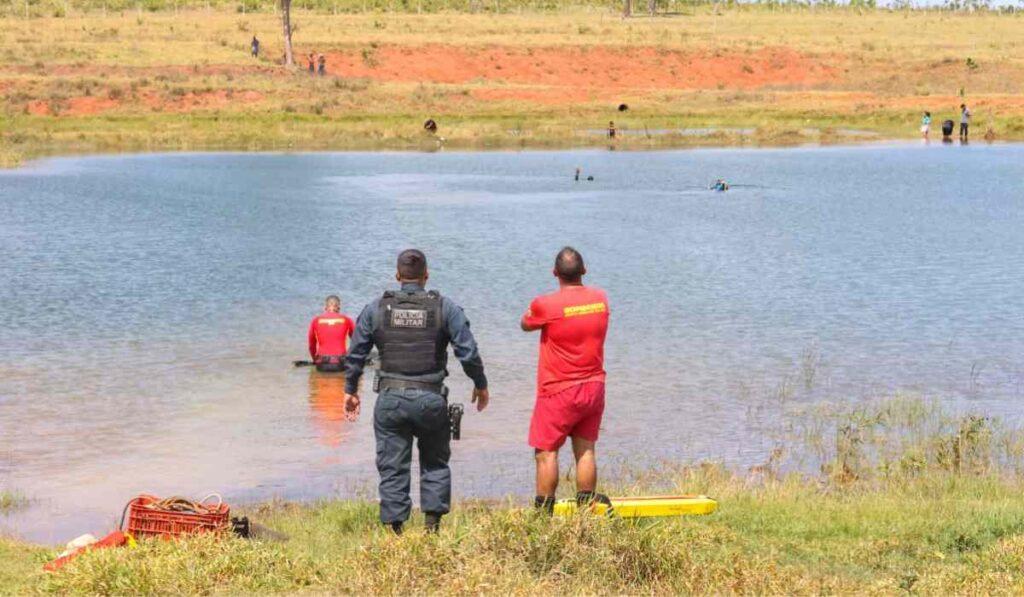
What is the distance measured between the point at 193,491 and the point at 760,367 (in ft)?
28.8

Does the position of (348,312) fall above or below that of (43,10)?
below

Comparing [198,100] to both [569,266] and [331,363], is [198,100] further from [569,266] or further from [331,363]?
[569,266]

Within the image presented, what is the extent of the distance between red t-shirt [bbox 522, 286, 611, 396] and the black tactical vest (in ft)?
2.47

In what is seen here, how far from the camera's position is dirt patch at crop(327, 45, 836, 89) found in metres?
88.0

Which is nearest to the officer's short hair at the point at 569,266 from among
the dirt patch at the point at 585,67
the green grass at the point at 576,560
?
the green grass at the point at 576,560

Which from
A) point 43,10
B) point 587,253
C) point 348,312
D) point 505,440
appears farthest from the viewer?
point 43,10

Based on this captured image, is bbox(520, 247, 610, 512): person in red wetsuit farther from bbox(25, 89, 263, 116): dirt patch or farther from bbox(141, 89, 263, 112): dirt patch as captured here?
bbox(141, 89, 263, 112): dirt patch

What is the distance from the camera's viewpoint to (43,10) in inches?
4683

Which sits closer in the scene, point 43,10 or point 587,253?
point 587,253

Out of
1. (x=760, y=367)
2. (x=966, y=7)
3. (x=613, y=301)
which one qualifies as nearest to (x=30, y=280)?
(x=613, y=301)

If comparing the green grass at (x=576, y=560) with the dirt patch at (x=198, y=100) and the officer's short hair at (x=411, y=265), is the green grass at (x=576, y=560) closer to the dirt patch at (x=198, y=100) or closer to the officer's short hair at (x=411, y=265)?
the officer's short hair at (x=411, y=265)

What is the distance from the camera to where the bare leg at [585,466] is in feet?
34.1

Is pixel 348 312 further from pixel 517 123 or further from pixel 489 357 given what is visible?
pixel 517 123

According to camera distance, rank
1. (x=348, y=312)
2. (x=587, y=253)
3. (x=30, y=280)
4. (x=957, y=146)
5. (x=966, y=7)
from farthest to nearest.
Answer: (x=966, y=7) < (x=957, y=146) < (x=587, y=253) < (x=30, y=280) < (x=348, y=312)
